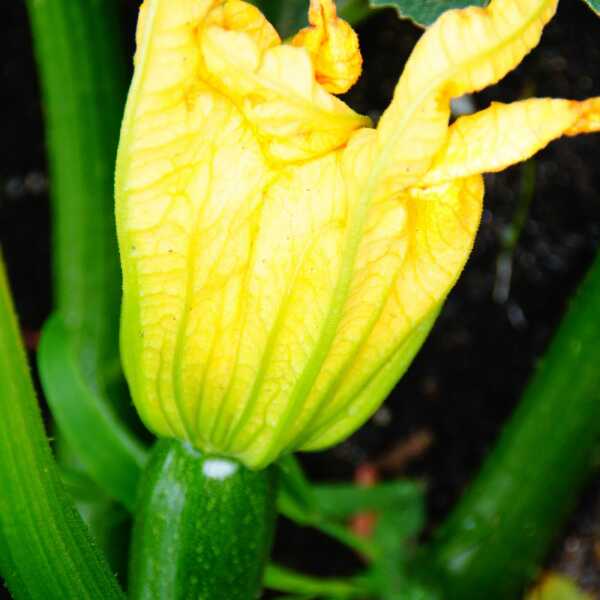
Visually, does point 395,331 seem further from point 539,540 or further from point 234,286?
point 539,540

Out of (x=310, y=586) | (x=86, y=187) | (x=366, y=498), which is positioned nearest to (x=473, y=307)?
(x=366, y=498)

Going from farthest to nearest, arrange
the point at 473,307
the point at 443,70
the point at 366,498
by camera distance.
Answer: the point at 473,307 → the point at 366,498 → the point at 443,70

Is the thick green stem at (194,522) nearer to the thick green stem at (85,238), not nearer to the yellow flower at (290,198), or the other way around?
the yellow flower at (290,198)

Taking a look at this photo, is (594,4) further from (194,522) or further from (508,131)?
(194,522)

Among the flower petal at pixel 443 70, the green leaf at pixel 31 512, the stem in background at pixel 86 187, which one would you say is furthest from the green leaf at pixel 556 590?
the flower petal at pixel 443 70

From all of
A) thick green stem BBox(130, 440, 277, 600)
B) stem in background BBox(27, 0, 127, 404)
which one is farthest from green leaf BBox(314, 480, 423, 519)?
thick green stem BBox(130, 440, 277, 600)

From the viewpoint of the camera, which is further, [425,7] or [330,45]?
[425,7]

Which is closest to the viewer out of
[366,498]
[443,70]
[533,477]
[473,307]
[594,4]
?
[443,70]
